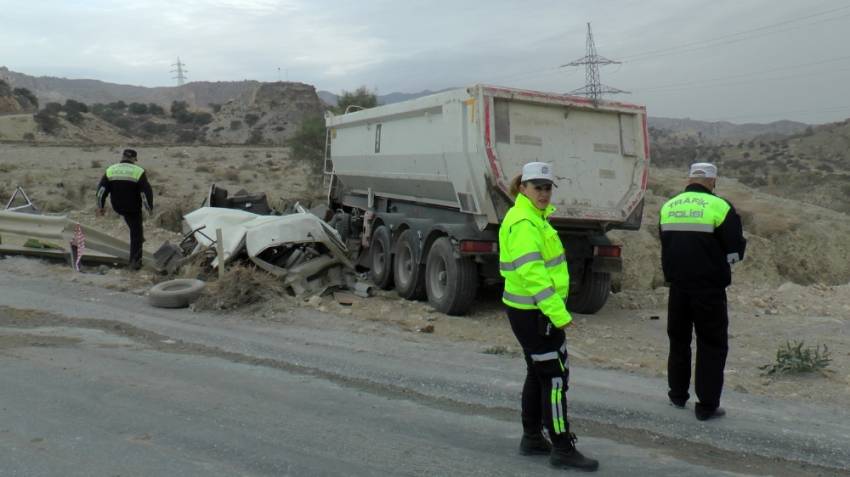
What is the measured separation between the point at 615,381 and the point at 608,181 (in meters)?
3.72

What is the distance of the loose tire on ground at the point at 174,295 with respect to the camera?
945 cm

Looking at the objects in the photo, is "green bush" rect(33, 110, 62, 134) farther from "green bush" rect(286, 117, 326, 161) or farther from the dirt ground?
"green bush" rect(286, 117, 326, 161)

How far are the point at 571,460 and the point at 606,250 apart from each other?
577 cm

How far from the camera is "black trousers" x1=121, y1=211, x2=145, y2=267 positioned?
1159 cm

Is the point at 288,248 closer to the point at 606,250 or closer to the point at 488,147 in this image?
the point at 488,147

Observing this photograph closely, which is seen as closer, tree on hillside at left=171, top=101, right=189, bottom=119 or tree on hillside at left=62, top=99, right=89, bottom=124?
tree on hillside at left=62, top=99, right=89, bottom=124

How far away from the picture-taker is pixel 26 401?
17.7ft

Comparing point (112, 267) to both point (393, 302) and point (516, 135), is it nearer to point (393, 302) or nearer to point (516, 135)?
point (393, 302)

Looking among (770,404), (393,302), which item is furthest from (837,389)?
(393,302)

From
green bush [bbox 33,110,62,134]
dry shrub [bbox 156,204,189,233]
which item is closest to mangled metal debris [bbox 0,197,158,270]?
dry shrub [bbox 156,204,189,233]

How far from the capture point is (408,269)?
1102 centimetres

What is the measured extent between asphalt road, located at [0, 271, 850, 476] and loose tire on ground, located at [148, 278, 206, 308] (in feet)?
5.34

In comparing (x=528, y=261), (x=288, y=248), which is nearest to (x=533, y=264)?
(x=528, y=261)

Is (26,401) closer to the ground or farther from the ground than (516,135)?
closer to the ground
